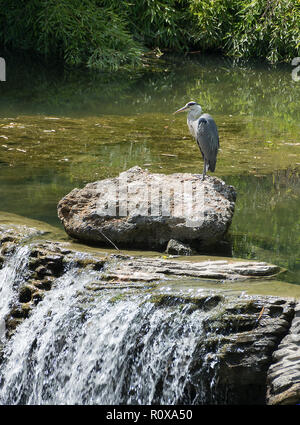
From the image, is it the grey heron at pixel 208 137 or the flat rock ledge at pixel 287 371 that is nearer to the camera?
the flat rock ledge at pixel 287 371

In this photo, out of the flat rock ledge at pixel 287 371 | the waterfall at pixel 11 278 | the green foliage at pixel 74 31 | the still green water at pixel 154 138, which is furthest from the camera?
the green foliage at pixel 74 31

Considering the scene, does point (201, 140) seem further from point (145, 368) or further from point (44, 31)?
point (44, 31)

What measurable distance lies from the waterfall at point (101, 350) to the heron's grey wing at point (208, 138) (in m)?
1.96

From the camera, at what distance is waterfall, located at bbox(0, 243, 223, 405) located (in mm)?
4301

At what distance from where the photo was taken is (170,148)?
8.55 meters

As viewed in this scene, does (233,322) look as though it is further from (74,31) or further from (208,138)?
(74,31)

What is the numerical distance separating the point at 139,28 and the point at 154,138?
8.78 m

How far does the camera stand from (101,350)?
456 centimetres

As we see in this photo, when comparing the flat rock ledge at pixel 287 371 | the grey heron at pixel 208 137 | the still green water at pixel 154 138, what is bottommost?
the still green water at pixel 154 138

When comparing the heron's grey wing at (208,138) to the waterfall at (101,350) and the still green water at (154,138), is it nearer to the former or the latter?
the still green water at (154,138)

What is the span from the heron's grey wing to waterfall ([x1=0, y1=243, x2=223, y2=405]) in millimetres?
1961

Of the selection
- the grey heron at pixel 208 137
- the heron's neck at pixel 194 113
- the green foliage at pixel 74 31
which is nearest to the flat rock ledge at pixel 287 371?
the grey heron at pixel 208 137

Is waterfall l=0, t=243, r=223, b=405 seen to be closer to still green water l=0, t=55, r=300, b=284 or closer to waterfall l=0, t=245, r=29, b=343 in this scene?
waterfall l=0, t=245, r=29, b=343

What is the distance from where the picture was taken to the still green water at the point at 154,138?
6.30 metres
